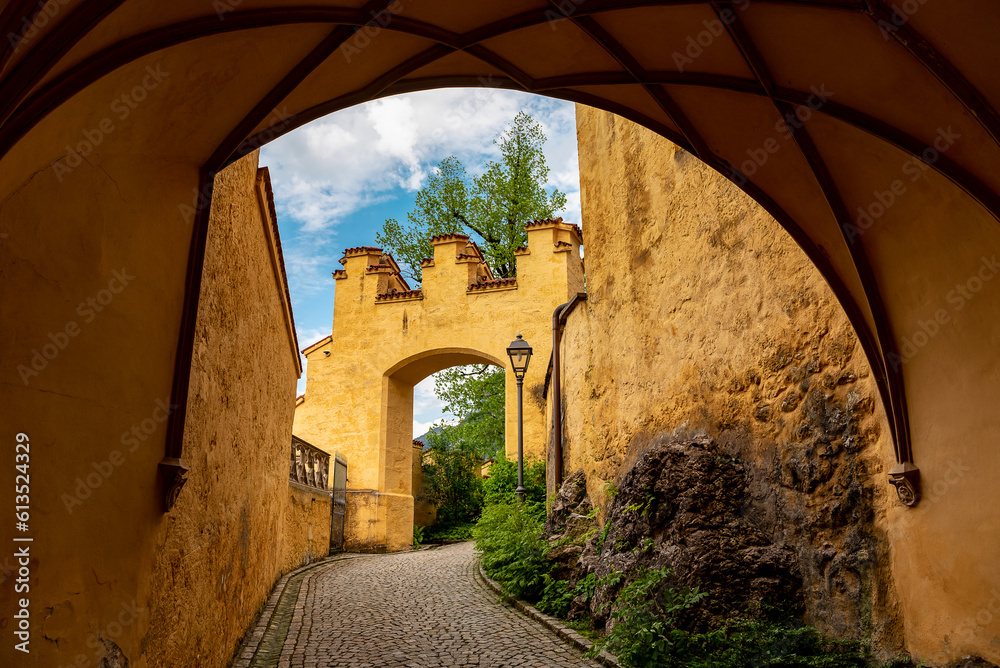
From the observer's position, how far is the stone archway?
18.5 m

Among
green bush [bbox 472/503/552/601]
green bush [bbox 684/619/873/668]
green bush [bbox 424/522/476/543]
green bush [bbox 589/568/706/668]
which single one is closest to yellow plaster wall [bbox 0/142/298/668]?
green bush [bbox 589/568/706/668]

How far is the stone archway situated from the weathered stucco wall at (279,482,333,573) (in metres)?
2.62

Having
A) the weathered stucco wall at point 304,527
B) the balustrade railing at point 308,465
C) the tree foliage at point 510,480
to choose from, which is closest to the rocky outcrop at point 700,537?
the weathered stucco wall at point 304,527

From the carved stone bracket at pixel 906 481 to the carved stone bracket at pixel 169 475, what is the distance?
165 inches

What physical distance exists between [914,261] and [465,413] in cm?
2022

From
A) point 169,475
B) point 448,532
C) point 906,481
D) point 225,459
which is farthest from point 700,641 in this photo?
point 448,532

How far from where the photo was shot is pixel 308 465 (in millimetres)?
14266

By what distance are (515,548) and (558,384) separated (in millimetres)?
3058

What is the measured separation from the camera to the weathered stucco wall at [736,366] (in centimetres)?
502

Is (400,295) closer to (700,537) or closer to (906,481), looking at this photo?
(700,537)

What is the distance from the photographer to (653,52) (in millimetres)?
4477

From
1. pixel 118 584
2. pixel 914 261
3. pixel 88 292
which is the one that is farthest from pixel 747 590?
pixel 88 292

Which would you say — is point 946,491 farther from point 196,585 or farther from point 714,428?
point 196,585

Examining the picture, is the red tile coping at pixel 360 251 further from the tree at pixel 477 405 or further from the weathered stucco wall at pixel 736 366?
the weathered stucco wall at pixel 736 366
